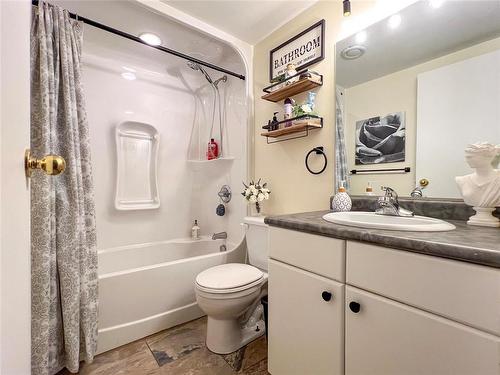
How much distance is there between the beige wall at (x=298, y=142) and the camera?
1471 millimetres

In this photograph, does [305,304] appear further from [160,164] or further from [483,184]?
[160,164]

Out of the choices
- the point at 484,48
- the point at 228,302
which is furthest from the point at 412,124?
the point at 228,302

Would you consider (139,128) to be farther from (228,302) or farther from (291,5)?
(228,302)

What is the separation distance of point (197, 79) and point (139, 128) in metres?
0.87

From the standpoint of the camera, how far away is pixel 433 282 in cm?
63

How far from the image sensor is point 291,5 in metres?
1.57

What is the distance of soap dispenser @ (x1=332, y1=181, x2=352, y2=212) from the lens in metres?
1.30

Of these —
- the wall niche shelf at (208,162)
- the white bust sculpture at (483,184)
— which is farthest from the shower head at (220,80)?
the white bust sculpture at (483,184)

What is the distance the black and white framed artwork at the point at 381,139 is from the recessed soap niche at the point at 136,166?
195 centimetres

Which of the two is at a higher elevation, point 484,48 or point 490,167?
point 484,48

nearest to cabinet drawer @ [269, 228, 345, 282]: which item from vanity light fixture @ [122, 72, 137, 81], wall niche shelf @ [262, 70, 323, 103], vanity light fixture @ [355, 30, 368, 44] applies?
wall niche shelf @ [262, 70, 323, 103]

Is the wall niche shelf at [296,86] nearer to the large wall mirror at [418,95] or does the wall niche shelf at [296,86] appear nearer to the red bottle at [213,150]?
the large wall mirror at [418,95]

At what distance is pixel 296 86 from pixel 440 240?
4.12 ft

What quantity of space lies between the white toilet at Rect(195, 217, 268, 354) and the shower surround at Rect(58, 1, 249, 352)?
0.38 m
